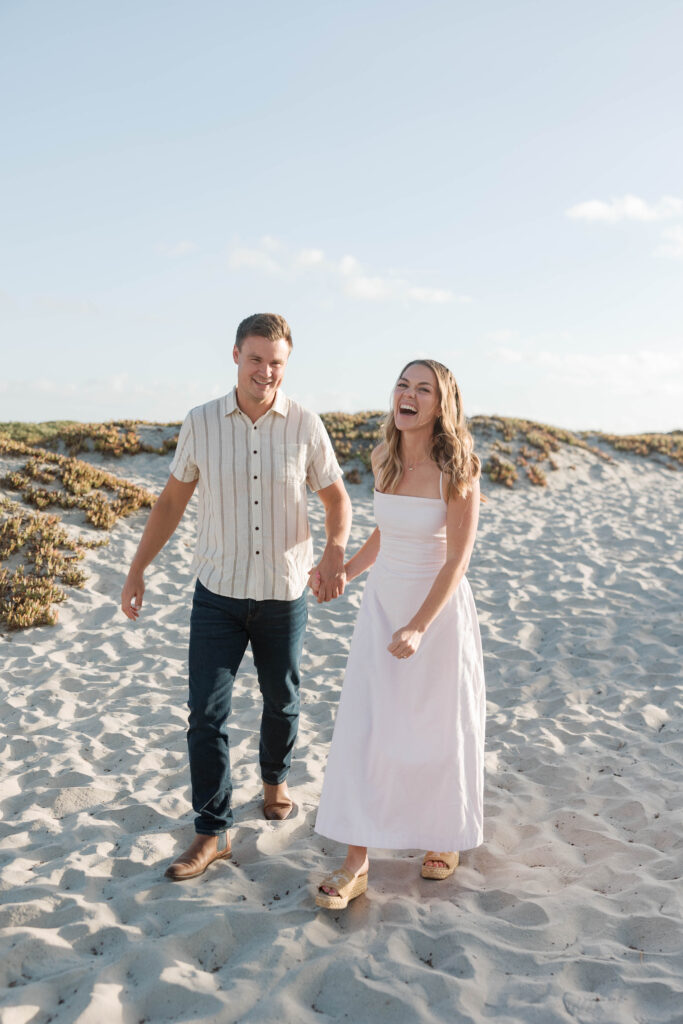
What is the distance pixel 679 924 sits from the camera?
3.73 meters

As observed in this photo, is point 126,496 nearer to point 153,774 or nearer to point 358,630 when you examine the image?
point 153,774

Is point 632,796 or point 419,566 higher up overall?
point 419,566

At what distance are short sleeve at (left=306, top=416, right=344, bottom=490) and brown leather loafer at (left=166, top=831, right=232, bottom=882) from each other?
6.40 ft

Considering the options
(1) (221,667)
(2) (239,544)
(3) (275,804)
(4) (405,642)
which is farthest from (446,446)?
(3) (275,804)

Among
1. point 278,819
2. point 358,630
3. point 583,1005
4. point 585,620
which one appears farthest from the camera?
Answer: point 585,620

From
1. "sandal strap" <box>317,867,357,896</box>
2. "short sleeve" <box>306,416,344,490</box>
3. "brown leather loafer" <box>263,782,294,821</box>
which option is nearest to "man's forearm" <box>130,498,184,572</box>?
"short sleeve" <box>306,416,344,490</box>

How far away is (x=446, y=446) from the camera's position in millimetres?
3857

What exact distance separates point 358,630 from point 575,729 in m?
3.29

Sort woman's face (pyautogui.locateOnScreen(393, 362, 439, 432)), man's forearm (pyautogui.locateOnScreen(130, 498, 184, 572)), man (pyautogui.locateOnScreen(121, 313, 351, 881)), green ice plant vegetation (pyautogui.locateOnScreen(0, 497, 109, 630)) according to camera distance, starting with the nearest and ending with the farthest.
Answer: woman's face (pyautogui.locateOnScreen(393, 362, 439, 432)) → man (pyautogui.locateOnScreen(121, 313, 351, 881)) → man's forearm (pyautogui.locateOnScreen(130, 498, 184, 572)) → green ice plant vegetation (pyautogui.locateOnScreen(0, 497, 109, 630))

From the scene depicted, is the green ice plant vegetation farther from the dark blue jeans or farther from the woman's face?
the woman's face

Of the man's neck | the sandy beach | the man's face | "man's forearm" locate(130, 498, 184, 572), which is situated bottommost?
the sandy beach

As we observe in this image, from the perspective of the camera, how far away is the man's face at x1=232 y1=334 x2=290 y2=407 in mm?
4004

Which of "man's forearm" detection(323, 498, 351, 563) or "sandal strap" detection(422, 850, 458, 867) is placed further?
"man's forearm" detection(323, 498, 351, 563)

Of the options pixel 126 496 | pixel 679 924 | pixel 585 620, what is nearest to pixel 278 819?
pixel 679 924
